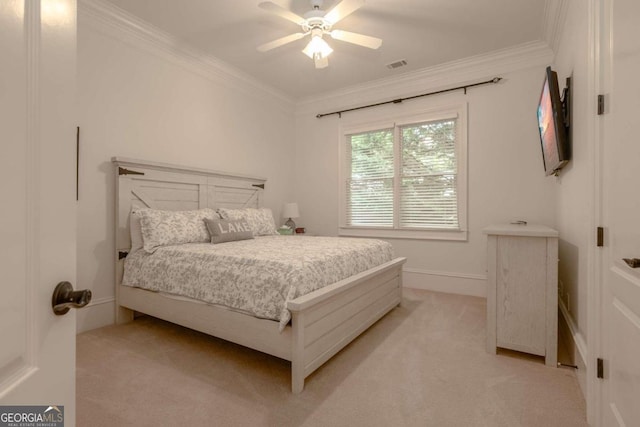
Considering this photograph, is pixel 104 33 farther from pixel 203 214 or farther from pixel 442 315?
pixel 442 315

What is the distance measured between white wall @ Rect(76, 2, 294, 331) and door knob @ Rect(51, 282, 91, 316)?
271cm

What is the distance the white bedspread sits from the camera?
1981 millimetres

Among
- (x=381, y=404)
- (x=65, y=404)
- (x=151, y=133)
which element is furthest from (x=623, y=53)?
(x=151, y=133)

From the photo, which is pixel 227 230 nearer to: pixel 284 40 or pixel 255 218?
pixel 255 218

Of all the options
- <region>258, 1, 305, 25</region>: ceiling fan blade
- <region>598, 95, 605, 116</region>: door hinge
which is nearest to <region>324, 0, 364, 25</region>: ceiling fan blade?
<region>258, 1, 305, 25</region>: ceiling fan blade

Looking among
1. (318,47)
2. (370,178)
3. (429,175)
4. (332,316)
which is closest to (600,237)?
(332,316)

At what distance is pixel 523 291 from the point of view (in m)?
2.23

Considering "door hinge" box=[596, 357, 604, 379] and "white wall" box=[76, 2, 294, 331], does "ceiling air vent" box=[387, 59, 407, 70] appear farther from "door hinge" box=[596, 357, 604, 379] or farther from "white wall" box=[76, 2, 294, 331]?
"door hinge" box=[596, 357, 604, 379]

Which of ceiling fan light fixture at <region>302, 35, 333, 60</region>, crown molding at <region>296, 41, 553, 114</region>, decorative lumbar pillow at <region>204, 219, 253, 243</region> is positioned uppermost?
crown molding at <region>296, 41, 553, 114</region>

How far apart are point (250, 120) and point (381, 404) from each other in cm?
401

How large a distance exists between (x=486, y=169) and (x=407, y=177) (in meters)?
0.99

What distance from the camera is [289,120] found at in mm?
5348

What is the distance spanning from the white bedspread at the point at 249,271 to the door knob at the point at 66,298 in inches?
52.2

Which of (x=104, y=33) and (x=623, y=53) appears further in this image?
(x=104, y=33)
